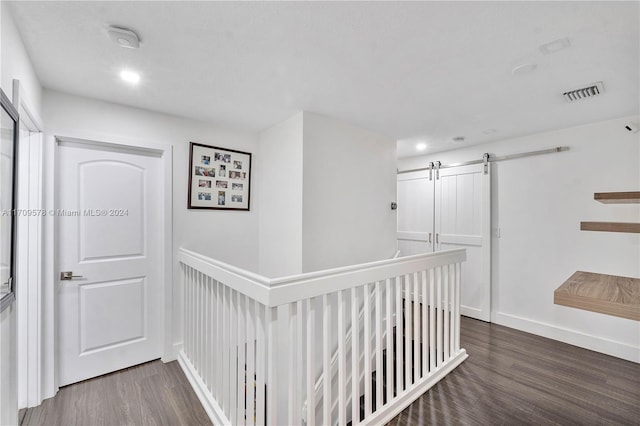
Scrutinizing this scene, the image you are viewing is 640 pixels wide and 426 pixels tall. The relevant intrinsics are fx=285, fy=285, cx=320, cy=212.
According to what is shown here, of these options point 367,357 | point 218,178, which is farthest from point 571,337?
point 218,178

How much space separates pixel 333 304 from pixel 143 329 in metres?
1.76

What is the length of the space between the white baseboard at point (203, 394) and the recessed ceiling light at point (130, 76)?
223cm

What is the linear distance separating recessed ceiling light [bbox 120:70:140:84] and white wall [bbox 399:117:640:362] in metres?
3.77

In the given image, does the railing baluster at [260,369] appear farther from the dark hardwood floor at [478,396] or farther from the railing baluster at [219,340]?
the dark hardwood floor at [478,396]

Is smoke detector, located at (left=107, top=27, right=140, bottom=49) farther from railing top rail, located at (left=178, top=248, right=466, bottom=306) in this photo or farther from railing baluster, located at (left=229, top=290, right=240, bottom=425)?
railing baluster, located at (left=229, top=290, right=240, bottom=425)

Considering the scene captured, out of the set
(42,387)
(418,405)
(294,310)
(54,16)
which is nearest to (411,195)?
(418,405)

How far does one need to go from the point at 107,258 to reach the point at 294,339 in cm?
193

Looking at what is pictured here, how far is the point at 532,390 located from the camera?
7.17 ft

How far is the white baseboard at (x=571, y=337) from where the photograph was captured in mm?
2656

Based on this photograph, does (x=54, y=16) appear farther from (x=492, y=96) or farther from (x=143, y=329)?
(x=492, y=96)

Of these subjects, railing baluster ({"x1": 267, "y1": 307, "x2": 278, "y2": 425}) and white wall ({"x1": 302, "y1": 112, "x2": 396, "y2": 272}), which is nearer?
railing baluster ({"x1": 267, "y1": 307, "x2": 278, "y2": 425})

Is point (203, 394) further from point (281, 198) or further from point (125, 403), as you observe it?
point (281, 198)

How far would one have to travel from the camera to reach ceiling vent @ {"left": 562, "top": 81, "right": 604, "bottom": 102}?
6.82 ft

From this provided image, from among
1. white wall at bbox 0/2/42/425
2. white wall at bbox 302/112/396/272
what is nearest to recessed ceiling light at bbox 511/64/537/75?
white wall at bbox 302/112/396/272
